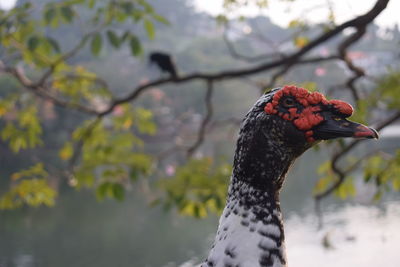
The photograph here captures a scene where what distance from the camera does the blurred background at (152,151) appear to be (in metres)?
3.64

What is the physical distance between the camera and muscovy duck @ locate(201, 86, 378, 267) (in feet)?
5.01

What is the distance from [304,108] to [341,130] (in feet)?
0.43

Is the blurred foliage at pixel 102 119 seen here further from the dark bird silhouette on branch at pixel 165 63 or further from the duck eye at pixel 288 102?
the duck eye at pixel 288 102

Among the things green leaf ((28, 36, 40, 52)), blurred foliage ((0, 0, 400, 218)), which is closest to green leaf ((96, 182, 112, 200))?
blurred foliage ((0, 0, 400, 218))

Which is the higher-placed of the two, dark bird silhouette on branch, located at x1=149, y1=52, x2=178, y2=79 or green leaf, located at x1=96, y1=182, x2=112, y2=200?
dark bird silhouette on branch, located at x1=149, y1=52, x2=178, y2=79

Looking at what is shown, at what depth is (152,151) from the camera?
939 inches

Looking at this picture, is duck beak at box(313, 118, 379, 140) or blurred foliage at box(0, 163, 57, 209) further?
blurred foliage at box(0, 163, 57, 209)

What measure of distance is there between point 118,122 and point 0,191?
12.6m

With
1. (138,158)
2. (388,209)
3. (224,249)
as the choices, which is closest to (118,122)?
(138,158)

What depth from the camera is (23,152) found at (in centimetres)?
2353

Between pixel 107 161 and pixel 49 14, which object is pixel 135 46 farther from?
pixel 107 161

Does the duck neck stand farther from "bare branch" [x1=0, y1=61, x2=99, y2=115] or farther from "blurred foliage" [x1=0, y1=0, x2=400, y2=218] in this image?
"bare branch" [x1=0, y1=61, x2=99, y2=115]

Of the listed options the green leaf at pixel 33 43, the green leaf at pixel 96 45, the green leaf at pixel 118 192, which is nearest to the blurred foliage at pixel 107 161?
the green leaf at pixel 118 192

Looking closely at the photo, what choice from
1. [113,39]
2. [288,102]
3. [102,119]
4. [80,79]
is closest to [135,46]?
[113,39]
